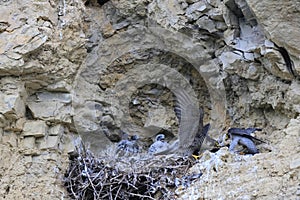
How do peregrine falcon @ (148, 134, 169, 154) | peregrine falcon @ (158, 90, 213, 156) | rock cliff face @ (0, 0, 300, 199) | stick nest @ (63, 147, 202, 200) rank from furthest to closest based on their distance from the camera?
peregrine falcon @ (148, 134, 169, 154)
peregrine falcon @ (158, 90, 213, 156)
stick nest @ (63, 147, 202, 200)
rock cliff face @ (0, 0, 300, 199)

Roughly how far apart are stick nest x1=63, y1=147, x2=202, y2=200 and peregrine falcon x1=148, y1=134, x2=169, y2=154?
0.42 meters

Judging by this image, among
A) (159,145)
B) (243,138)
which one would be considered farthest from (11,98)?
(243,138)

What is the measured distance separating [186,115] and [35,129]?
5.47ft

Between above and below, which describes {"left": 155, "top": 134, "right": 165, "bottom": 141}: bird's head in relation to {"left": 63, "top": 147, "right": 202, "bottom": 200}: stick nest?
below

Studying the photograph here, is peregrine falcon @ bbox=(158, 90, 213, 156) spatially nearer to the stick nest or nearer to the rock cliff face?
the rock cliff face

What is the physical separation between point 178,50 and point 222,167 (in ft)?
5.62

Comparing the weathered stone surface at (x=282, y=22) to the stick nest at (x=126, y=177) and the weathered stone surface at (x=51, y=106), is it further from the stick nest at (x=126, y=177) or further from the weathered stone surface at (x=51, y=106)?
the weathered stone surface at (x=51, y=106)

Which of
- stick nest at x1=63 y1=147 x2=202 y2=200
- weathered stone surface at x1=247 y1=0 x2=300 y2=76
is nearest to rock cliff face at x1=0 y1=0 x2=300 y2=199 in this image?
weathered stone surface at x1=247 y1=0 x2=300 y2=76

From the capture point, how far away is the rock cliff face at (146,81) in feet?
13.6

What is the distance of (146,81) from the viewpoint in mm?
5617

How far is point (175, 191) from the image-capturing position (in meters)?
4.22

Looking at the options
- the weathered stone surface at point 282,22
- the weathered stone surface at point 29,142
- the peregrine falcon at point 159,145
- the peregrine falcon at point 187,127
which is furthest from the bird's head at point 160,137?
the weathered stone surface at point 282,22

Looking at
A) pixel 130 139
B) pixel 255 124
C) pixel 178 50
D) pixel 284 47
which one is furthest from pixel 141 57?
pixel 284 47

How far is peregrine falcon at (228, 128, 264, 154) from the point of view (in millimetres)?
4348
